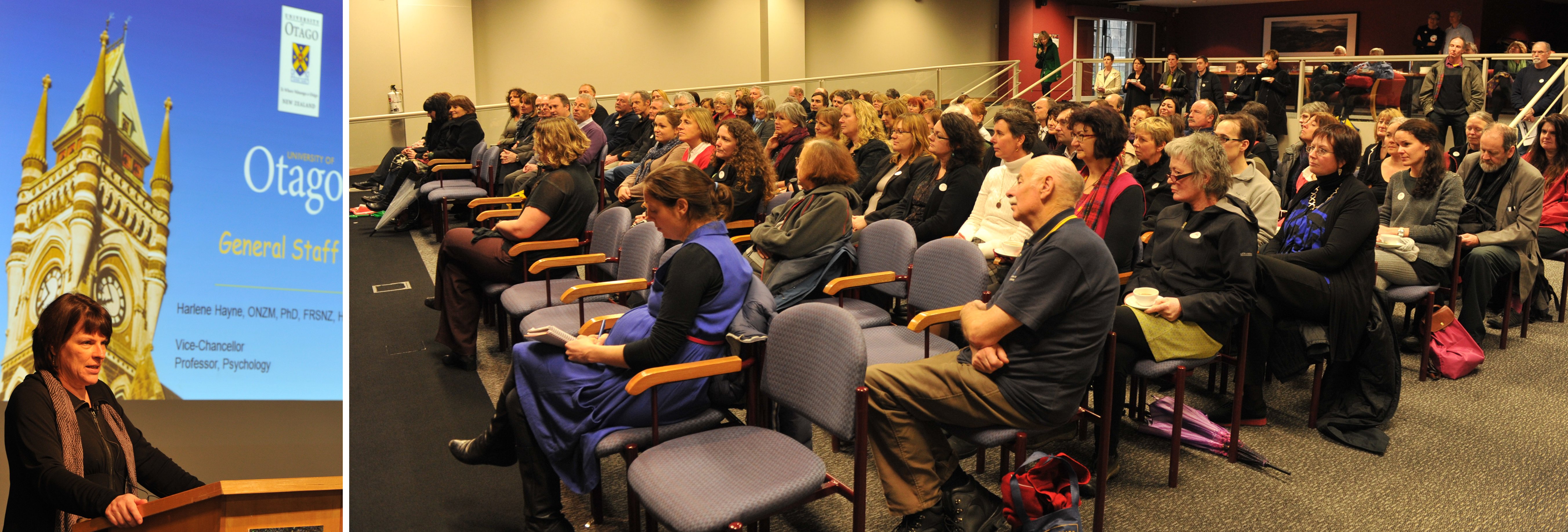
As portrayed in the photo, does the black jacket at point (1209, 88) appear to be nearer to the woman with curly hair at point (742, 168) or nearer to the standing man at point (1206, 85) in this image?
the standing man at point (1206, 85)

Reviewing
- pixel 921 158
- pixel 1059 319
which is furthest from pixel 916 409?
pixel 921 158

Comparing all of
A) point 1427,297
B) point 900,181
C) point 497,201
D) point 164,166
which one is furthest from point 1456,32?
point 164,166

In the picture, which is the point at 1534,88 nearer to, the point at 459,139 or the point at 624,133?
the point at 624,133

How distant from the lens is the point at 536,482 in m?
2.45

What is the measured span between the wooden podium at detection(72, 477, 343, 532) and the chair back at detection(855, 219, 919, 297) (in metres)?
2.22

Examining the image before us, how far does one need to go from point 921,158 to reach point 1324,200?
1839mm

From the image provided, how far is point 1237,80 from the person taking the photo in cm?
976

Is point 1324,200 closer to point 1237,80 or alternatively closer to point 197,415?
point 197,415

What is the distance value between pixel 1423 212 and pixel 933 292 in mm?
2295

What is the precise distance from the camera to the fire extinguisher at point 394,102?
11633mm

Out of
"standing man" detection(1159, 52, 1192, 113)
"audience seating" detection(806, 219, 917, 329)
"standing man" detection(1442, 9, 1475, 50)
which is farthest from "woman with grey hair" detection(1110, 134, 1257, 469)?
"standing man" detection(1442, 9, 1475, 50)

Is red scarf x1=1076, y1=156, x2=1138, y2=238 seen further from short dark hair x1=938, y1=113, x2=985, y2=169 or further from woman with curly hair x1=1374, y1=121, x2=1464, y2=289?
woman with curly hair x1=1374, y1=121, x2=1464, y2=289

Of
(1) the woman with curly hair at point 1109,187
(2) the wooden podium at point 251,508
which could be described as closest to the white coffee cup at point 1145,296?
(1) the woman with curly hair at point 1109,187

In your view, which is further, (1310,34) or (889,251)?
(1310,34)
